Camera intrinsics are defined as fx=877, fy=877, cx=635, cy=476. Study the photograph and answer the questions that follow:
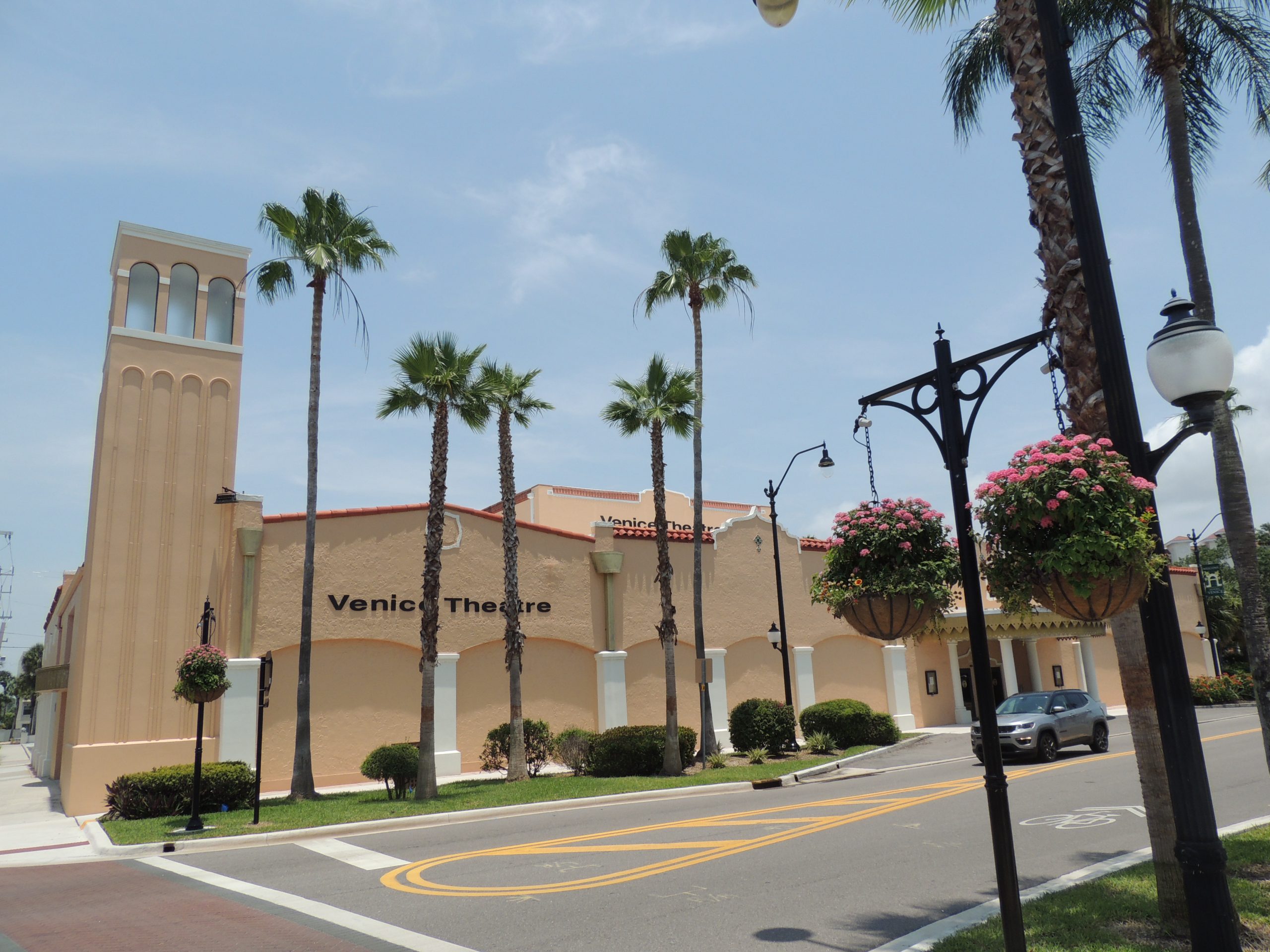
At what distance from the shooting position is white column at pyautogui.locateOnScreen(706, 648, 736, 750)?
28359mm

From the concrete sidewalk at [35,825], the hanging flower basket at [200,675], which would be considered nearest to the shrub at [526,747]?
the hanging flower basket at [200,675]

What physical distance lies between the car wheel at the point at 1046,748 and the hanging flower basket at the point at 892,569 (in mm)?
16564

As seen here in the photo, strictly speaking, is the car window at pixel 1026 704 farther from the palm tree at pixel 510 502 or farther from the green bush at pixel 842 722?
the palm tree at pixel 510 502

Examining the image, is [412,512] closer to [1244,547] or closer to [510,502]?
[510,502]

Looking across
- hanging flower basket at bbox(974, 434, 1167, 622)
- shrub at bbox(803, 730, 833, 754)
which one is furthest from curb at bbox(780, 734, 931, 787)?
hanging flower basket at bbox(974, 434, 1167, 622)

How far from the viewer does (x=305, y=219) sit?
2061 centimetres

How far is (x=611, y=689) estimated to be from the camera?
2705cm

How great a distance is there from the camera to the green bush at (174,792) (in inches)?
688

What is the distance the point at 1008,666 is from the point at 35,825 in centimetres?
3221

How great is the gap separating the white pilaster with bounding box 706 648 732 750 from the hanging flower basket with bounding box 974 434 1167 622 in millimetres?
23441

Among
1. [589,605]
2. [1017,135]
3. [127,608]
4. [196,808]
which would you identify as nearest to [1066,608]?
[1017,135]

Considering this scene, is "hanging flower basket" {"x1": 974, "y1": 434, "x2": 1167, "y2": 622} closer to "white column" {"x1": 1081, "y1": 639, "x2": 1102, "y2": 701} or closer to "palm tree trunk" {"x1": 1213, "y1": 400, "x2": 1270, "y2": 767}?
"palm tree trunk" {"x1": 1213, "y1": 400, "x2": 1270, "y2": 767}

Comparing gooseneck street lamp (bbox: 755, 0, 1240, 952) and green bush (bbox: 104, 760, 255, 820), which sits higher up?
gooseneck street lamp (bbox: 755, 0, 1240, 952)

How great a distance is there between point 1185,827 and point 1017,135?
5.70 meters
